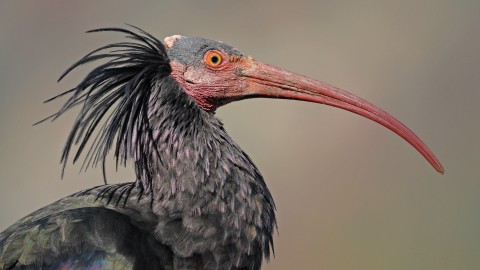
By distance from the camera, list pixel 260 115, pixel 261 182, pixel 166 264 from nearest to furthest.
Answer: pixel 166 264 < pixel 261 182 < pixel 260 115

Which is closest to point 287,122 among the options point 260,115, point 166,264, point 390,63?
point 260,115

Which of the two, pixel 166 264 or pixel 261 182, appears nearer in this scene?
pixel 166 264

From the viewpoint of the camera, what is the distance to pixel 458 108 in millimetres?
16000

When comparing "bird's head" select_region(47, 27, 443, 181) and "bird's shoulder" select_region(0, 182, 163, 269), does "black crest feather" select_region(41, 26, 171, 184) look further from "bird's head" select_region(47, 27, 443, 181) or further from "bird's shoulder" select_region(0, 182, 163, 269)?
"bird's shoulder" select_region(0, 182, 163, 269)

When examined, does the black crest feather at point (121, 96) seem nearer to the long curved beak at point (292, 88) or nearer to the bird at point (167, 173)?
the bird at point (167, 173)

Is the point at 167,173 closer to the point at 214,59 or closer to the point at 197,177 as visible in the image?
the point at 197,177

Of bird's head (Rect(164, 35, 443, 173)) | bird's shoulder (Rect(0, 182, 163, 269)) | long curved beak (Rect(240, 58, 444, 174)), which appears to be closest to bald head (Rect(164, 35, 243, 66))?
bird's head (Rect(164, 35, 443, 173))

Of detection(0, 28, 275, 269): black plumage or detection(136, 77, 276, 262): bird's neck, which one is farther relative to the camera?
detection(136, 77, 276, 262): bird's neck

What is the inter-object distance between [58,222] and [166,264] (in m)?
0.78

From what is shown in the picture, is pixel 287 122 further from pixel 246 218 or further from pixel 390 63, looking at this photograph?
pixel 246 218

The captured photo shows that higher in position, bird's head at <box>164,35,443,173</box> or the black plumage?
bird's head at <box>164,35,443,173</box>

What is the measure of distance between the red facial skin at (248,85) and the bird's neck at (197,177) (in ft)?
0.59

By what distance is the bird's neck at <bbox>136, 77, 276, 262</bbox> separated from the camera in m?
6.80

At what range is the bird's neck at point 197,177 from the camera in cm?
680
